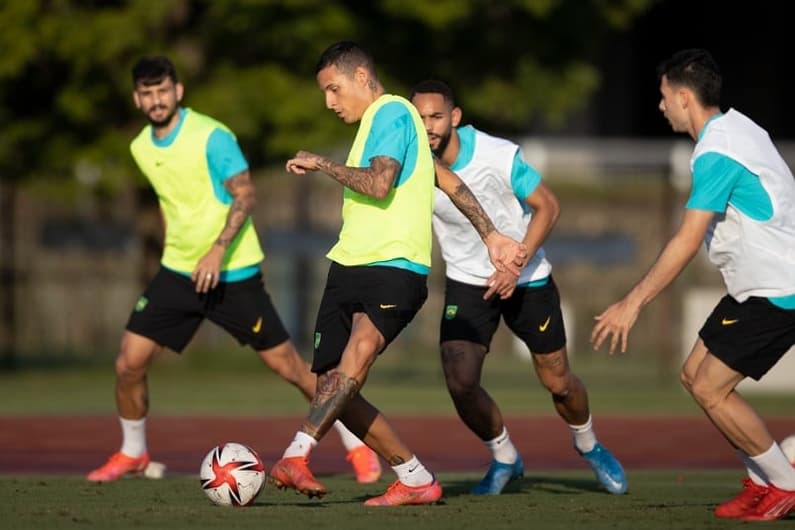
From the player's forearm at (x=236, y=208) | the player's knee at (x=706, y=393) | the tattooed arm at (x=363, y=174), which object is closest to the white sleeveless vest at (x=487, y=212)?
the player's forearm at (x=236, y=208)

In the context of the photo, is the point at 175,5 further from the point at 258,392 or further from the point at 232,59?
the point at 258,392

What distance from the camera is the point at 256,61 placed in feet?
74.7

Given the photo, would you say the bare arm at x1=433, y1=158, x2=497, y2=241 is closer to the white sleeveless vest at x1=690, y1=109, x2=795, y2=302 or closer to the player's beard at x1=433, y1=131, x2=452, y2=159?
the player's beard at x1=433, y1=131, x2=452, y2=159

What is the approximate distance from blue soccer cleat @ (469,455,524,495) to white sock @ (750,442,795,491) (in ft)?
6.83

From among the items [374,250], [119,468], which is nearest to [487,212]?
[374,250]

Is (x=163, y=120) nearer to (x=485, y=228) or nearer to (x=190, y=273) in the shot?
(x=190, y=273)

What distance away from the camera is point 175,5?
2170cm

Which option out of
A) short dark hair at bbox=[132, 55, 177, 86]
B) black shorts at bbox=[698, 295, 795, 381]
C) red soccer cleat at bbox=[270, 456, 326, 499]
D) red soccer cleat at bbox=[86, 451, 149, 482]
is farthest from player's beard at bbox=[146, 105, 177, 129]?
black shorts at bbox=[698, 295, 795, 381]

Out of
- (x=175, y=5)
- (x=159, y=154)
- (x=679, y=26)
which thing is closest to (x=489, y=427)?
(x=159, y=154)

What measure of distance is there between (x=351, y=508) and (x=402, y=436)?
239 inches

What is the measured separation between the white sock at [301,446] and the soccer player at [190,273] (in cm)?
258

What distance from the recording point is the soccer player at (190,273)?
11.5 metres

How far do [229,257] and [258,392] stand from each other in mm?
9442

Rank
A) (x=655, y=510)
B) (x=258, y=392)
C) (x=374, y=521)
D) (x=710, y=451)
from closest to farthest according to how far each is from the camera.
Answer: (x=374, y=521) → (x=655, y=510) → (x=710, y=451) → (x=258, y=392)
